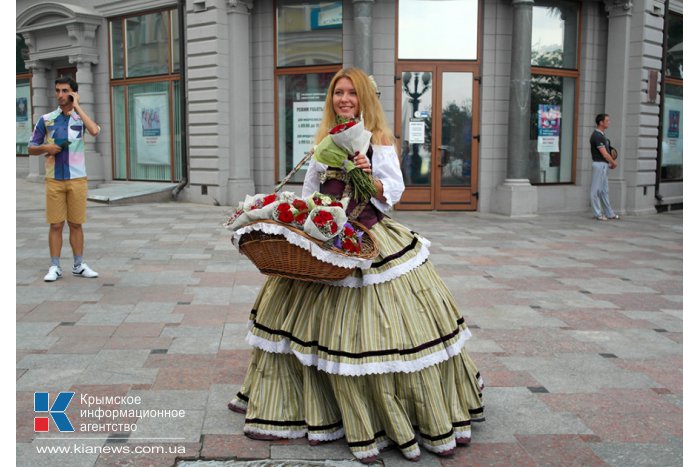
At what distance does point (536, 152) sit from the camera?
1457 centimetres

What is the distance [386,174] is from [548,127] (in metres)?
11.9

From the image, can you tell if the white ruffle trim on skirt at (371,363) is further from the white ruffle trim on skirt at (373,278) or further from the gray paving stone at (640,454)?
the gray paving stone at (640,454)

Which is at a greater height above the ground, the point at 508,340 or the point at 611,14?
the point at 611,14

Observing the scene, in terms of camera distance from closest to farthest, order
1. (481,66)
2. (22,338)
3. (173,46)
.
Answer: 1. (22,338)
2. (481,66)
3. (173,46)

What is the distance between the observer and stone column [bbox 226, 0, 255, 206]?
47.2ft

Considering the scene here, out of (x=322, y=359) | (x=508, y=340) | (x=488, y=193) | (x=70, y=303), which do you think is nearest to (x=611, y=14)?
(x=488, y=193)

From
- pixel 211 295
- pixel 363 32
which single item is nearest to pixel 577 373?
pixel 211 295

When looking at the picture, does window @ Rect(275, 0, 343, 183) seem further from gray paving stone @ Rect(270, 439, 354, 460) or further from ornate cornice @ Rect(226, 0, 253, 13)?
gray paving stone @ Rect(270, 439, 354, 460)

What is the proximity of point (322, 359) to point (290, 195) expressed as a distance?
81cm

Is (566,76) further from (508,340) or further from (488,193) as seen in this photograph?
(508,340)

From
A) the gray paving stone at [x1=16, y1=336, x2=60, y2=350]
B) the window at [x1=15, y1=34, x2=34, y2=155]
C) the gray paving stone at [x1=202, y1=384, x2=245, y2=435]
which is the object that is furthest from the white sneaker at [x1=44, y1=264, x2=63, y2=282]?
the window at [x1=15, y1=34, x2=34, y2=155]

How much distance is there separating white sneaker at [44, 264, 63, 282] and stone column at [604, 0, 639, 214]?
11.8 metres

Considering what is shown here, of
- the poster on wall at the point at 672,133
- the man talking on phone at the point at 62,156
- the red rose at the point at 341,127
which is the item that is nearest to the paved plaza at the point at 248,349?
the man talking on phone at the point at 62,156

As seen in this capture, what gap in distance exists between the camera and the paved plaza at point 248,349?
Answer: 3459 mm
